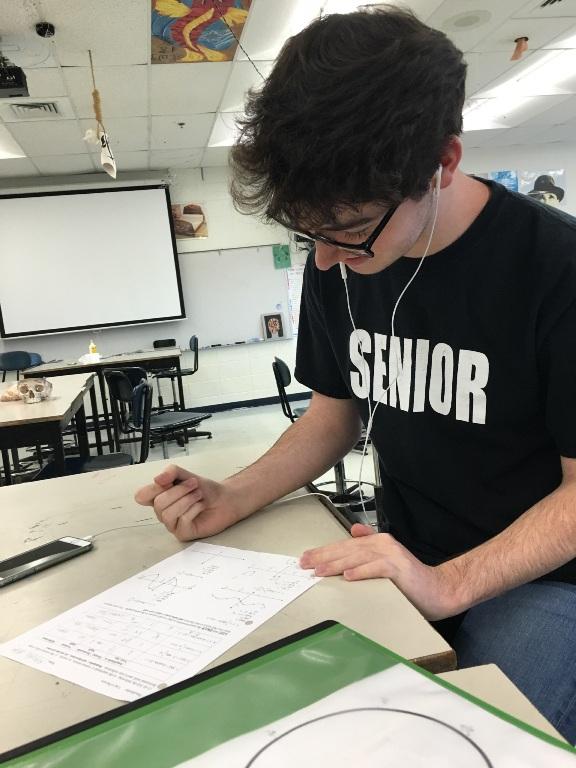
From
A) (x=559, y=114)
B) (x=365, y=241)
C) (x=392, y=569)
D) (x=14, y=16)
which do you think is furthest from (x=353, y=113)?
(x=559, y=114)

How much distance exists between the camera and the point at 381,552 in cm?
71

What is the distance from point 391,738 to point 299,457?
660mm

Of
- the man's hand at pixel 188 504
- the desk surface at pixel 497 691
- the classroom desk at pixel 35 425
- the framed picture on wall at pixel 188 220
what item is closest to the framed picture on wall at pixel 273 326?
the framed picture on wall at pixel 188 220

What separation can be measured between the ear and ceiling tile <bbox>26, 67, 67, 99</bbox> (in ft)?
13.0

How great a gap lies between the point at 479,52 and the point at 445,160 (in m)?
4.36

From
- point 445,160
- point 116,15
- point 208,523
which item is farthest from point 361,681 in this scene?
point 116,15

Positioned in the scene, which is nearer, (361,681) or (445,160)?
(361,681)

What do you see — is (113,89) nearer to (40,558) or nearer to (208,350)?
(208,350)

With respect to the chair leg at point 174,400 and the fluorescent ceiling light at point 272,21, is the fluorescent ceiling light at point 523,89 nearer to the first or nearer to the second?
the fluorescent ceiling light at point 272,21

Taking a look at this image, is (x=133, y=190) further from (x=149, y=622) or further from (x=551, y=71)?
(x=149, y=622)

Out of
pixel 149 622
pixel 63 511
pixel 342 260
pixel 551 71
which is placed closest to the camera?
pixel 149 622

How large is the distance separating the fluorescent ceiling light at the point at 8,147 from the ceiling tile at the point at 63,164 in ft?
0.70

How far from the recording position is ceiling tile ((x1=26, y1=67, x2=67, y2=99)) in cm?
390

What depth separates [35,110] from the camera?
4.49 metres
